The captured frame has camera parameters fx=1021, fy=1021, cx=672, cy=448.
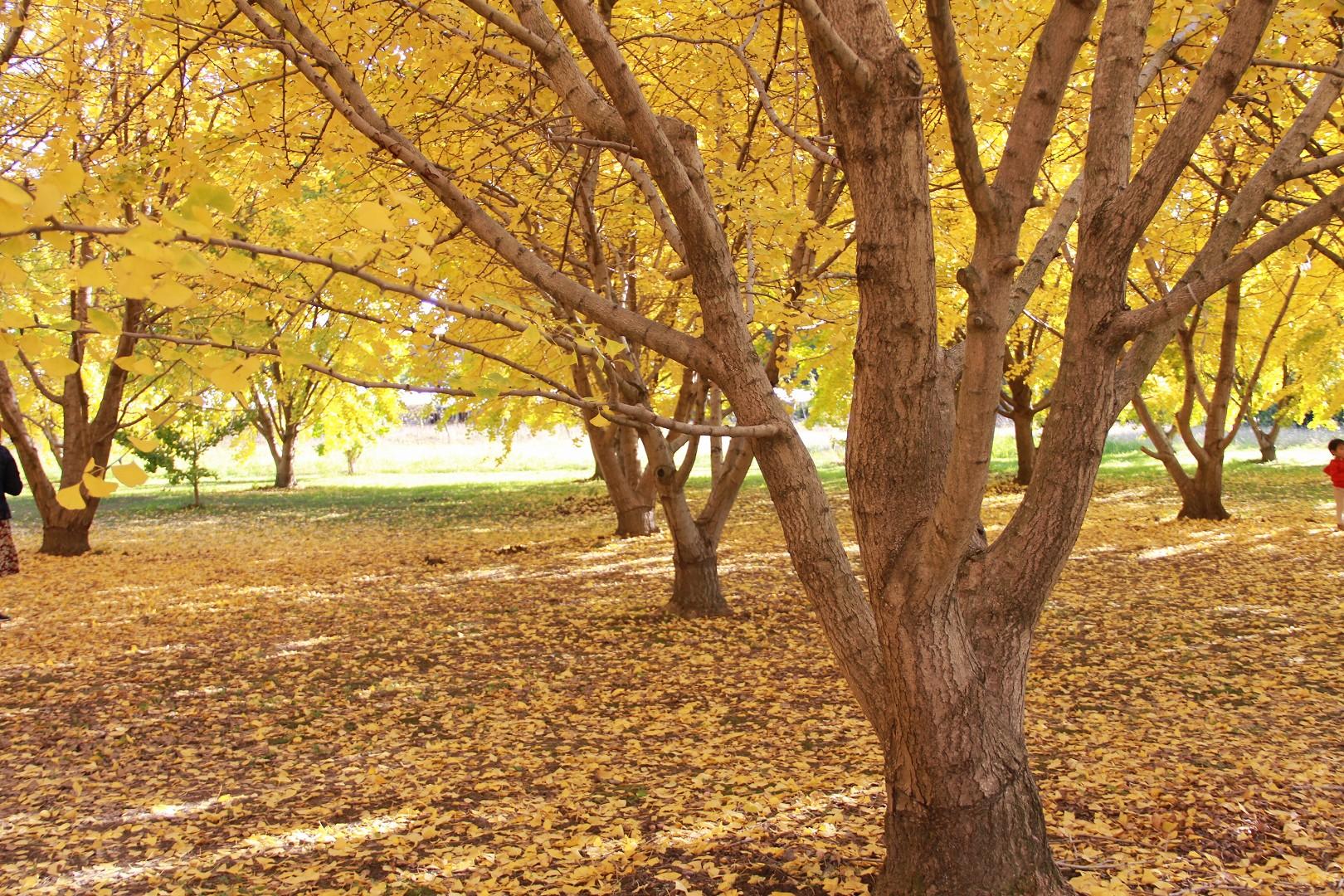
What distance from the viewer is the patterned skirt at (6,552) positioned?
9852mm

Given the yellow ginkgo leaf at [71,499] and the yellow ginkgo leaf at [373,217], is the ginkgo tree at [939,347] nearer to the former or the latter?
the yellow ginkgo leaf at [373,217]

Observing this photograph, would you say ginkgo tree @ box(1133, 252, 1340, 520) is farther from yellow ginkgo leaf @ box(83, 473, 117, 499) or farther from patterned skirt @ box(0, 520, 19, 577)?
patterned skirt @ box(0, 520, 19, 577)

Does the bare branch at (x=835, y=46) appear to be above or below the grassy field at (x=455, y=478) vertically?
above

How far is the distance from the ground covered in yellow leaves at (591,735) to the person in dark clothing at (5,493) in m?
0.39

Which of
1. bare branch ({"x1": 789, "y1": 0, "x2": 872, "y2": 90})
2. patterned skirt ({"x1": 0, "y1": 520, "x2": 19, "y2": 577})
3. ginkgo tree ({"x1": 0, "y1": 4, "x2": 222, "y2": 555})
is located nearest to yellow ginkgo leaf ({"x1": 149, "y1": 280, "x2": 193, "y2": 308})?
ginkgo tree ({"x1": 0, "y1": 4, "x2": 222, "y2": 555})

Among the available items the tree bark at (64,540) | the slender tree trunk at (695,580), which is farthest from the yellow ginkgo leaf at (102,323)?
the tree bark at (64,540)

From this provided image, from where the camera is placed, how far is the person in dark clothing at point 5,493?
902 cm

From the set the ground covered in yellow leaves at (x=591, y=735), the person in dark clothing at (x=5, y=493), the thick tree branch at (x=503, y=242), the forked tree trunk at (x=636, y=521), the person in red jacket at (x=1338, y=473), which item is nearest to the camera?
the thick tree branch at (x=503, y=242)

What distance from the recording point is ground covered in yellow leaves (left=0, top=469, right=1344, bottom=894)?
11.3ft

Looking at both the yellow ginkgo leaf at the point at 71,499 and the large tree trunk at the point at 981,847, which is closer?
the yellow ginkgo leaf at the point at 71,499

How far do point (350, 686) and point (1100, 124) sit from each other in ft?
16.8

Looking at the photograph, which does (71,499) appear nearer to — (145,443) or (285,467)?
(145,443)

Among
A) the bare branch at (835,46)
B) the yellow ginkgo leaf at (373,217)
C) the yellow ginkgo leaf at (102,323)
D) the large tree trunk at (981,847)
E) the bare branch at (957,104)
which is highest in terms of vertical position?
the bare branch at (835,46)

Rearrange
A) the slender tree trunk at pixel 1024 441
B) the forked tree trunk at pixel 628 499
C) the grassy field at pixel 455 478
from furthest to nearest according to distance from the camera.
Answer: the grassy field at pixel 455 478 → the slender tree trunk at pixel 1024 441 → the forked tree trunk at pixel 628 499
